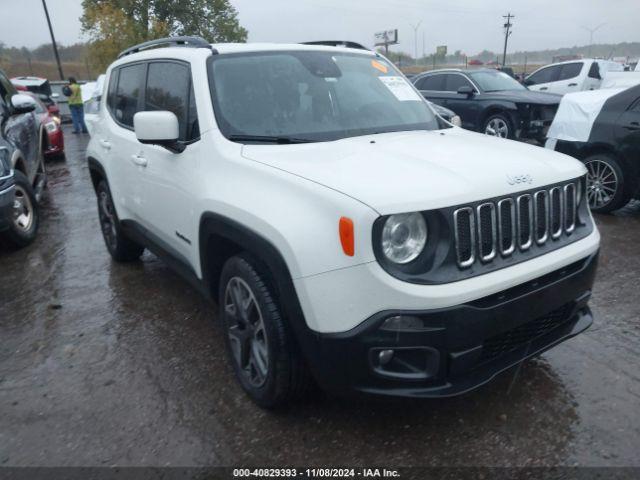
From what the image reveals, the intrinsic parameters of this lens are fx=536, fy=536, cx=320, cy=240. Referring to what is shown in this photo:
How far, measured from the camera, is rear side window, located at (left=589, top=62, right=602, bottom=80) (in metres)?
14.7

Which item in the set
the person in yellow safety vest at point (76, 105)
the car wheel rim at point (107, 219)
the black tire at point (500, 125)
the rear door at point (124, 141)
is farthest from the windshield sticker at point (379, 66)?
the person in yellow safety vest at point (76, 105)

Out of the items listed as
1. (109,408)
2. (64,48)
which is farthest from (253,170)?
(64,48)

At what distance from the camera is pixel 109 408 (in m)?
2.89

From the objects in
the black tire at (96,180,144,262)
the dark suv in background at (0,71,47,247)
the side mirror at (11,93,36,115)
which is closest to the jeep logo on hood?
the black tire at (96,180,144,262)

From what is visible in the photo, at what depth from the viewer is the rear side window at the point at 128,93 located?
13.4ft

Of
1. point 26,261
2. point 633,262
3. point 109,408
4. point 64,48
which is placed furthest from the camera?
point 64,48

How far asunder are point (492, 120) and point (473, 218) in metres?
9.05

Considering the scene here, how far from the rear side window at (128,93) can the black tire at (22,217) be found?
6.53ft

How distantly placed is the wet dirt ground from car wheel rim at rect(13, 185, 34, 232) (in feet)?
6.10

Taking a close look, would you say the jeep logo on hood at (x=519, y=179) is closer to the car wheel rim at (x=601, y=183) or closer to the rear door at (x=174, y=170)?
the rear door at (x=174, y=170)

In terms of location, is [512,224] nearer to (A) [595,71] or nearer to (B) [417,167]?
(B) [417,167]

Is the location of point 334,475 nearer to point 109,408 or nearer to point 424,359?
point 424,359

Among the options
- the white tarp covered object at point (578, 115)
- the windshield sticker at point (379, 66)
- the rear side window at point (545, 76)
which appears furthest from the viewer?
the rear side window at point (545, 76)

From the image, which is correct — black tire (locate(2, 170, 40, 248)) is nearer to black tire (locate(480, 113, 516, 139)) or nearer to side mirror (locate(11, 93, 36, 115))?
side mirror (locate(11, 93, 36, 115))
